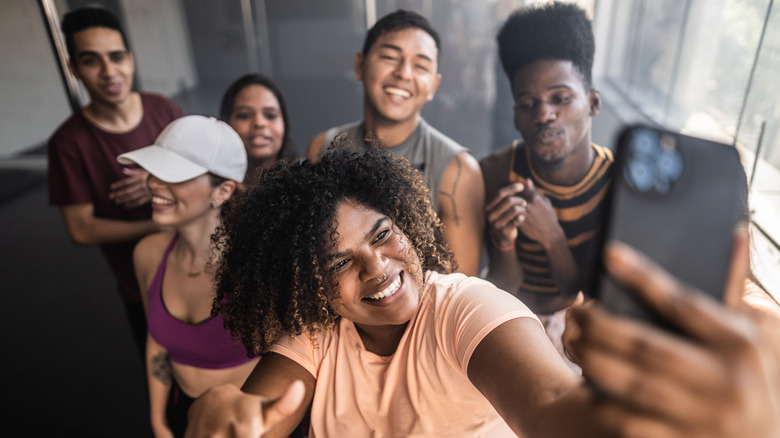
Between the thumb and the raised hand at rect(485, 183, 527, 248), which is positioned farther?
the raised hand at rect(485, 183, 527, 248)

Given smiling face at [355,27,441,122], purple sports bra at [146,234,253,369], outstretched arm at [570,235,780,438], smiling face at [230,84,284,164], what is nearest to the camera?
outstretched arm at [570,235,780,438]

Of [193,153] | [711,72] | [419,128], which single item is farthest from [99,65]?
[711,72]

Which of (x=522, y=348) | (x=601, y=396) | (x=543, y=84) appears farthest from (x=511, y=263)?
(x=601, y=396)

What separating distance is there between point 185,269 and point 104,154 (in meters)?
0.90

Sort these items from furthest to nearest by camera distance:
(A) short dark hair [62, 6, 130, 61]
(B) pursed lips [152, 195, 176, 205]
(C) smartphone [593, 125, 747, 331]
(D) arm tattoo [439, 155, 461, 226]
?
(A) short dark hair [62, 6, 130, 61]
(D) arm tattoo [439, 155, 461, 226]
(B) pursed lips [152, 195, 176, 205]
(C) smartphone [593, 125, 747, 331]

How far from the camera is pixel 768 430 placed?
35cm

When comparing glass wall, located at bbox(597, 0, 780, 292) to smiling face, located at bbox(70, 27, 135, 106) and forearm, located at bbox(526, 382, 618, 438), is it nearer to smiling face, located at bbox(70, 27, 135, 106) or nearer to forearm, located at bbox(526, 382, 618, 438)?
forearm, located at bbox(526, 382, 618, 438)

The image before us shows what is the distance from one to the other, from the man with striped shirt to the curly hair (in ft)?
1.45

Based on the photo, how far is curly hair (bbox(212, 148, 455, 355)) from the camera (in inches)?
38.7

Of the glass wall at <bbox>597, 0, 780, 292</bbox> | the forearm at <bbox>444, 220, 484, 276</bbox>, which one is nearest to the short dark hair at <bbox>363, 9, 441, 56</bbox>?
the forearm at <bbox>444, 220, 484, 276</bbox>

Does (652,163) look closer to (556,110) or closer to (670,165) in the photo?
(670,165)

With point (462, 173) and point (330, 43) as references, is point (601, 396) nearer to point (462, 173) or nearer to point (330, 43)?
point (462, 173)

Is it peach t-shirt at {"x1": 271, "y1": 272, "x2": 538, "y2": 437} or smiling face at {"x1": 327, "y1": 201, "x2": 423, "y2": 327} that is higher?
smiling face at {"x1": 327, "y1": 201, "x2": 423, "y2": 327}

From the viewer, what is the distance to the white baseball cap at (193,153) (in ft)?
4.77
